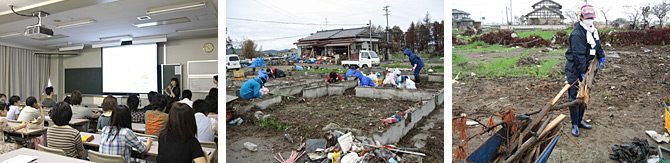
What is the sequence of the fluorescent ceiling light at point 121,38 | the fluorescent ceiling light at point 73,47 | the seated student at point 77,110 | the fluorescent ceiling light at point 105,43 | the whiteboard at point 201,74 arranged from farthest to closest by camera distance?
the fluorescent ceiling light at point 73,47 → the fluorescent ceiling light at point 105,43 → the fluorescent ceiling light at point 121,38 → the whiteboard at point 201,74 → the seated student at point 77,110

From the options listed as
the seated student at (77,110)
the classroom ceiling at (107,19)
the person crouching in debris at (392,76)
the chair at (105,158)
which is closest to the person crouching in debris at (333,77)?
the person crouching in debris at (392,76)

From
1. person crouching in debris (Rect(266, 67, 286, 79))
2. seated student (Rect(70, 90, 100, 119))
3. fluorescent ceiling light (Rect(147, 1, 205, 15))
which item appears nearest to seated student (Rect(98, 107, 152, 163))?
person crouching in debris (Rect(266, 67, 286, 79))

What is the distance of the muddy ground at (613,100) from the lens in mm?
1763

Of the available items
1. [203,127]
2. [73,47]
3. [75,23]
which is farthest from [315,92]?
[73,47]

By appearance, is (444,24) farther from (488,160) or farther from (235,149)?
(235,149)

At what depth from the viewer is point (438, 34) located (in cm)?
186

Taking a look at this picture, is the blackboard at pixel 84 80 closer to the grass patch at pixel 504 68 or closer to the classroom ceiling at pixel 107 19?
the classroom ceiling at pixel 107 19

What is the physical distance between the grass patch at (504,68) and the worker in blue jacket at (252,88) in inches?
47.2

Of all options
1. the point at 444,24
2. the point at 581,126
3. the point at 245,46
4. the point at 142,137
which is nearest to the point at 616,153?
the point at 581,126

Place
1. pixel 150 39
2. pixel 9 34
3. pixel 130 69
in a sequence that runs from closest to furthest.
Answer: pixel 9 34
pixel 150 39
pixel 130 69

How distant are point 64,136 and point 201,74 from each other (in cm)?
429

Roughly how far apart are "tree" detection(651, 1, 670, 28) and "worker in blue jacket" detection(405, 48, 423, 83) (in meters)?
1.16

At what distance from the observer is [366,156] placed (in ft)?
6.43

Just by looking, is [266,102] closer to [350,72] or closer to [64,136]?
[350,72]
